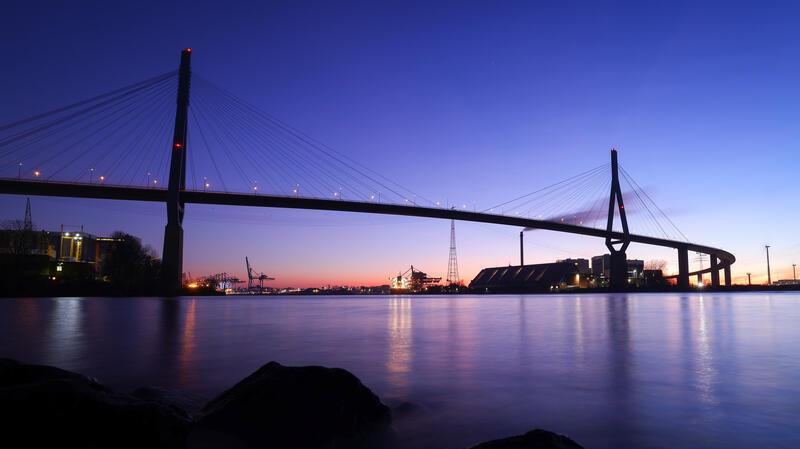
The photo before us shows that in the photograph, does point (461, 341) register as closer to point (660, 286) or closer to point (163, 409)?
point (163, 409)

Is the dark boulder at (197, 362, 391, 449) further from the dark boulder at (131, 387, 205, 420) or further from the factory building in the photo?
the factory building

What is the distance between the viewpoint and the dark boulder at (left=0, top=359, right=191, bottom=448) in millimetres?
3025

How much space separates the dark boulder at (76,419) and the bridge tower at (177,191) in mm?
39144

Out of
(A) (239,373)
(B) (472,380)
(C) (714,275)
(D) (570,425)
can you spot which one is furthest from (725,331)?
(C) (714,275)

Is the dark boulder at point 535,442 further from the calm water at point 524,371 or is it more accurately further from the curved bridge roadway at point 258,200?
the curved bridge roadway at point 258,200

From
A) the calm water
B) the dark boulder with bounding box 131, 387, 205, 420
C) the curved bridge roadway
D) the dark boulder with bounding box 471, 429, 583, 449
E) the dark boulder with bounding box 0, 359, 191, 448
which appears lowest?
the calm water

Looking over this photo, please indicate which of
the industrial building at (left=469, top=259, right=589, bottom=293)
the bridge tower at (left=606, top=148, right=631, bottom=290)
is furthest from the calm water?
the industrial building at (left=469, top=259, right=589, bottom=293)

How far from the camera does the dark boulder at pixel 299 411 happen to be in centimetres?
402

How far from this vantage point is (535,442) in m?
3.04

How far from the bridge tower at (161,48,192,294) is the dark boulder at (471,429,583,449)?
4043 cm

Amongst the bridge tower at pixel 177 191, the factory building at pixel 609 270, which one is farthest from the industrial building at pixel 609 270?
the bridge tower at pixel 177 191

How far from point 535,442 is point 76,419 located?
9.04 ft

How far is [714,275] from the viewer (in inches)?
Answer: 3632

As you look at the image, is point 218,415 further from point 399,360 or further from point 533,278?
point 533,278
